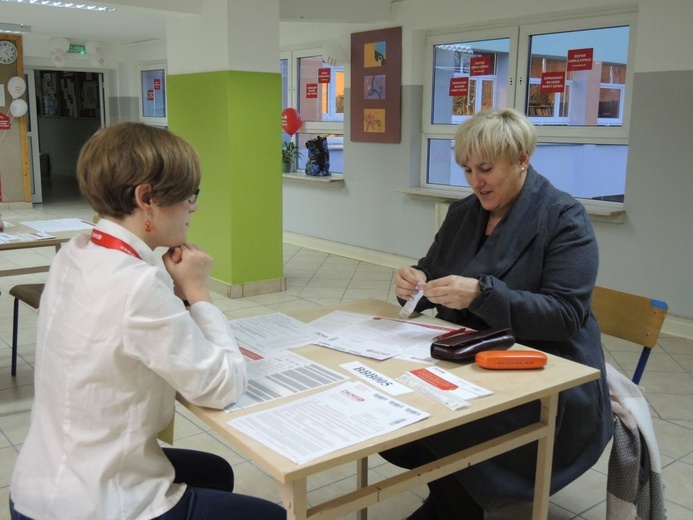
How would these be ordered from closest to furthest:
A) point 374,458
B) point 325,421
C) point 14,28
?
point 325,421 → point 374,458 → point 14,28

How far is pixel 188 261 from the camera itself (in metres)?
1.44

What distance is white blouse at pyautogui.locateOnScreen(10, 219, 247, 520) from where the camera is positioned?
1.21 meters

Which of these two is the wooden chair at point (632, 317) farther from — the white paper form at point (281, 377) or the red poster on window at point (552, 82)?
the red poster on window at point (552, 82)

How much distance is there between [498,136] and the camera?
193 cm

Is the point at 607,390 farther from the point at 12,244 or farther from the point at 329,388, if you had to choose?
the point at 12,244

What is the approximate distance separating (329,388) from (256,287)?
4.13 m

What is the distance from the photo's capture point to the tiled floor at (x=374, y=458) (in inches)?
99.0

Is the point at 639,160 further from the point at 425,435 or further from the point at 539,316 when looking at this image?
the point at 425,435

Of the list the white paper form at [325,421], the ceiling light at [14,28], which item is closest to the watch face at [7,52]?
the ceiling light at [14,28]

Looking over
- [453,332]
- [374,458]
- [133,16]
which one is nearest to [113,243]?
[453,332]

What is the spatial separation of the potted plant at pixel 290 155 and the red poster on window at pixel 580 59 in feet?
11.4

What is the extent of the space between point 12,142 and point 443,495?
9.54m

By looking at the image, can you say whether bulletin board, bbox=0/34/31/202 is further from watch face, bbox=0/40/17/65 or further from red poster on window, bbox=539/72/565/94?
red poster on window, bbox=539/72/565/94

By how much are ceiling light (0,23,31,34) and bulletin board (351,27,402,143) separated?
472 centimetres
